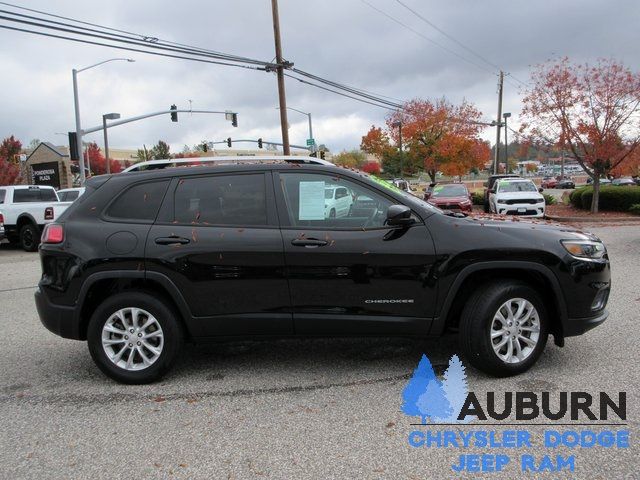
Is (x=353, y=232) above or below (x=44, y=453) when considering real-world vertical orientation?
above

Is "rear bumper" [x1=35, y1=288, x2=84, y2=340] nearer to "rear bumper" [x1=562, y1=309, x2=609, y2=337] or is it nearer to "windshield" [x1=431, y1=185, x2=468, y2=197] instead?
"rear bumper" [x1=562, y1=309, x2=609, y2=337]

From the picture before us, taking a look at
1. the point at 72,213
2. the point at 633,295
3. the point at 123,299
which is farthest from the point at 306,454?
the point at 633,295

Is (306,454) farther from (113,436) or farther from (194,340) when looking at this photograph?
(194,340)

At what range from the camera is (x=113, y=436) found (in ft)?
11.7

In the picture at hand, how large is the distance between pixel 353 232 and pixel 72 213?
2.39m

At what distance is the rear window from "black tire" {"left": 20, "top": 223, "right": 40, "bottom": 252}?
782 mm

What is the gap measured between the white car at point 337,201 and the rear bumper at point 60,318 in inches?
88.3

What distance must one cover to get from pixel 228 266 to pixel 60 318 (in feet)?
4.90

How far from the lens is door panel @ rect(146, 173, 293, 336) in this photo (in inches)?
168

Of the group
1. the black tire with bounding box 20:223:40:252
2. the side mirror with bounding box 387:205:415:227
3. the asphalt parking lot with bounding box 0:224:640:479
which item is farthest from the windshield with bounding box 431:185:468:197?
the side mirror with bounding box 387:205:415:227

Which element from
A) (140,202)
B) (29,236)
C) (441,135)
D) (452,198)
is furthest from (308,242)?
(441,135)

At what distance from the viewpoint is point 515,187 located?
2023 centimetres

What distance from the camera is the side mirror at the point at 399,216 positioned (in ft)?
13.4

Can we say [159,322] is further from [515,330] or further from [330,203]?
[515,330]
